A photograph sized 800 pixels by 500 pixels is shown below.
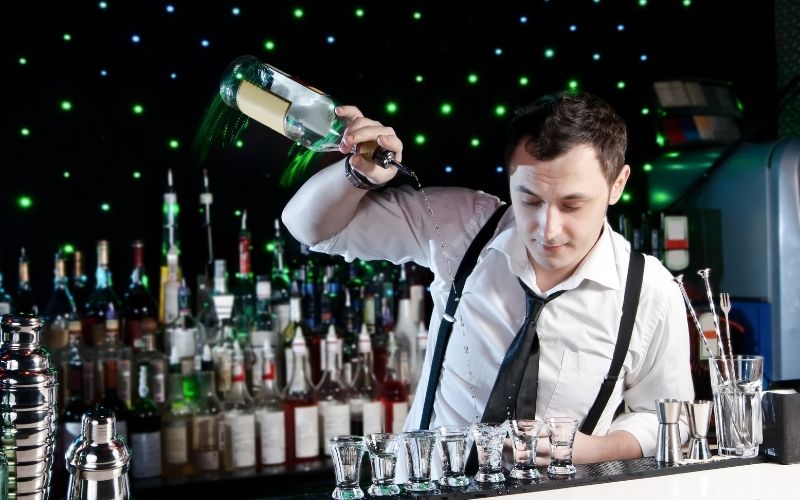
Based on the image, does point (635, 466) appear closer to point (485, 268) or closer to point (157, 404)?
point (485, 268)

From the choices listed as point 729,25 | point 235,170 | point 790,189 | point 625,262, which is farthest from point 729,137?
point 235,170

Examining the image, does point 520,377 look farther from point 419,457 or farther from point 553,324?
point 419,457

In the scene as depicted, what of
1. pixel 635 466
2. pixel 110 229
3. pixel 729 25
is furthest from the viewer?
pixel 729 25

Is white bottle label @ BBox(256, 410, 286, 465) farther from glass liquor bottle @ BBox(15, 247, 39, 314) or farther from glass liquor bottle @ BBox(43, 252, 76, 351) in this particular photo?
glass liquor bottle @ BBox(15, 247, 39, 314)

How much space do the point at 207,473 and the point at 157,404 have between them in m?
0.24

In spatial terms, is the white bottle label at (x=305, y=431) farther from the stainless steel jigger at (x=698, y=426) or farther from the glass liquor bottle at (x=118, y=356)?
the stainless steel jigger at (x=698, y=426)

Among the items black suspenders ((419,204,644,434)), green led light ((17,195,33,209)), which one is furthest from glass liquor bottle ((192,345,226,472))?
black suspenders ((419,204,644,434))

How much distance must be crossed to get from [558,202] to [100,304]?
140 centimetres

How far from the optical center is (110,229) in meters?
2.62

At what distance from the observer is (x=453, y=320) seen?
1.86m

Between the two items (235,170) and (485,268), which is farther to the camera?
(235,170)

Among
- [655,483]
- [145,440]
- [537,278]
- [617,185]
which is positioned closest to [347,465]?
[655,483]

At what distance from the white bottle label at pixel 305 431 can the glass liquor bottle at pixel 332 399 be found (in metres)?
0.04

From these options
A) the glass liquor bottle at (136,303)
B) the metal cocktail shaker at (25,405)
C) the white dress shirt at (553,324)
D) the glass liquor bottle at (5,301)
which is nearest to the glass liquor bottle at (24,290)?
the glass liquor bottle at (5,301)
